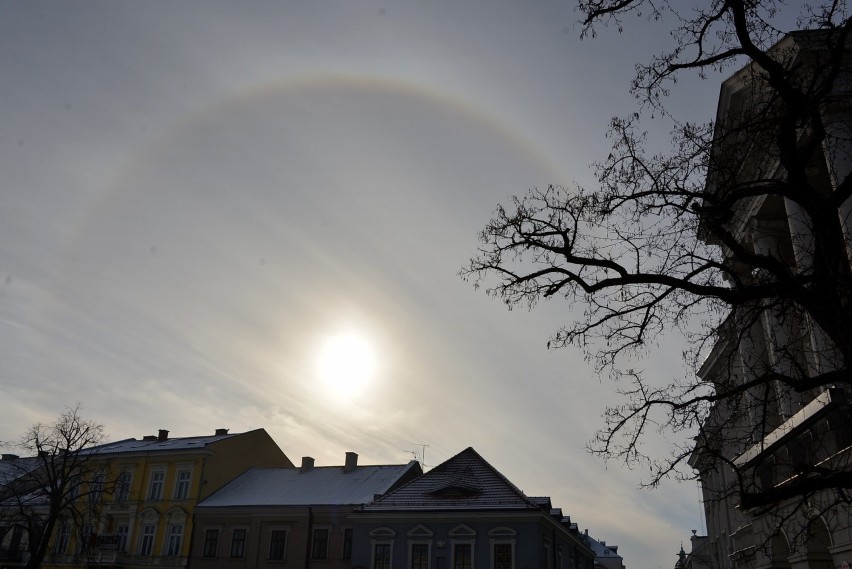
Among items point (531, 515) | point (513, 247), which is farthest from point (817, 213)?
point (531, 515)

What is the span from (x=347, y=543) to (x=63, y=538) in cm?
2234

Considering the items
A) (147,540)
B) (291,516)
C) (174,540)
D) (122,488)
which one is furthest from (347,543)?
(122,488)

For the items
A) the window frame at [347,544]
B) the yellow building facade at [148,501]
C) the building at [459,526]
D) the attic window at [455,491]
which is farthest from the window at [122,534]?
the attic window at [455,491]

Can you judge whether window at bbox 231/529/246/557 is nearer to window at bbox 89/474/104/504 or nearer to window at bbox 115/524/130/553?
window at bbox 115/524/130/553

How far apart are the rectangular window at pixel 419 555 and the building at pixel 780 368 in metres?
13.8

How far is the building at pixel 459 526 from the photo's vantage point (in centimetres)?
3170

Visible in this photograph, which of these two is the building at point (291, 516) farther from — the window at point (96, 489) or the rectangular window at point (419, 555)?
the window at point (96, 489)

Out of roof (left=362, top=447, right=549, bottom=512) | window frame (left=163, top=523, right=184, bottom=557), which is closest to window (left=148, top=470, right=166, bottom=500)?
window frame (left=163, top=523, right=184, bottom=557)

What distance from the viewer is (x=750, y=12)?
31.9ft

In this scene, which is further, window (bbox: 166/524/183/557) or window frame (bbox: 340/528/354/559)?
window (bbox: 166/524/183/557)

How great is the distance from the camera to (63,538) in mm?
45688

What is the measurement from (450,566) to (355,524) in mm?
5176

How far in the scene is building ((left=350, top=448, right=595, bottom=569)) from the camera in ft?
104

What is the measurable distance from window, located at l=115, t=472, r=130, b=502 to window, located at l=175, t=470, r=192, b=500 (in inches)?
161
